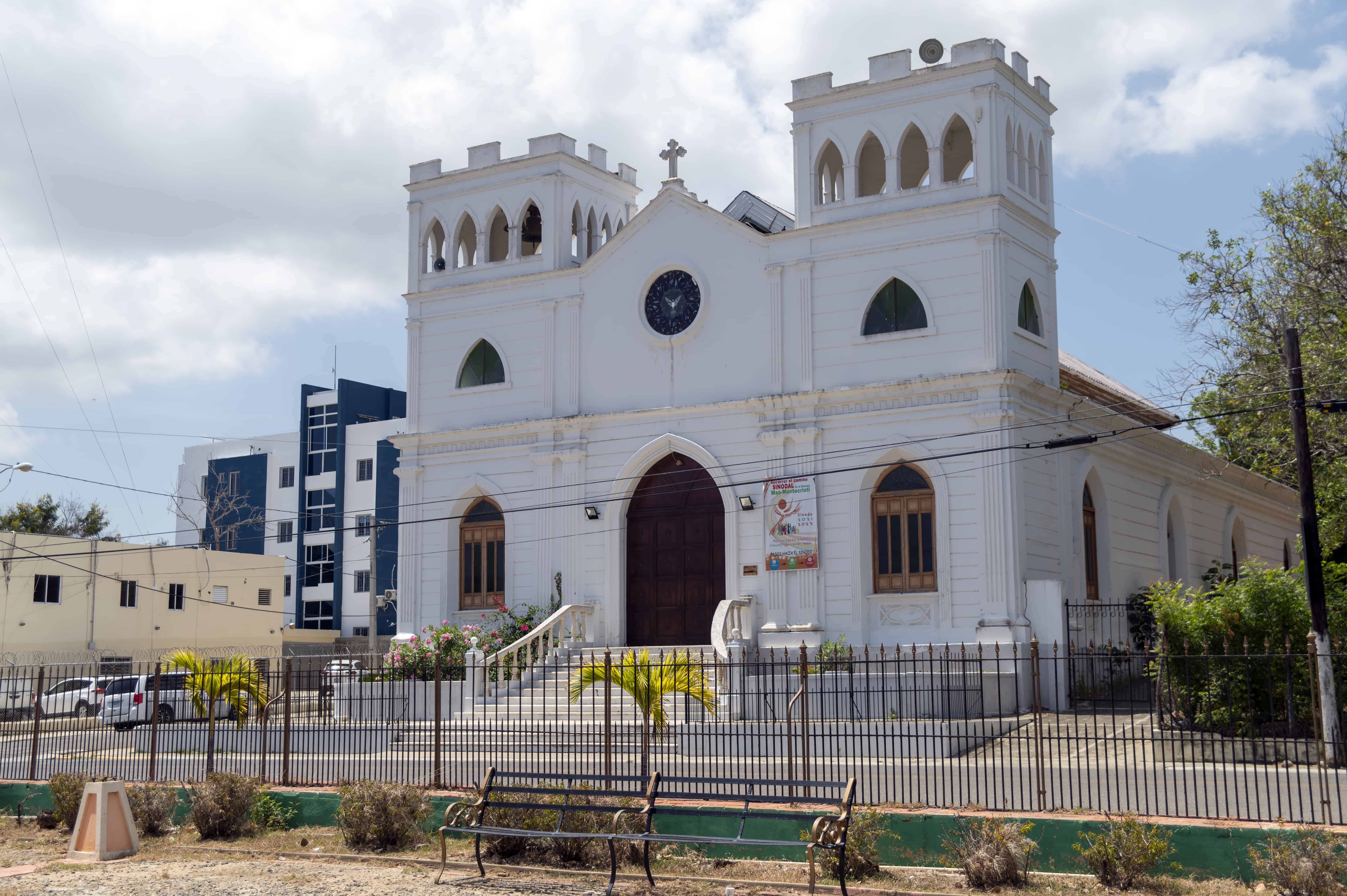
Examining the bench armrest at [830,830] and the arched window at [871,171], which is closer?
the bench armrest at [830,830]

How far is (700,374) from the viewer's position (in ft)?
90.0

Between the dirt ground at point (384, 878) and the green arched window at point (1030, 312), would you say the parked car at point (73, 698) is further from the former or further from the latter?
the green arched window at point (1030, 312)

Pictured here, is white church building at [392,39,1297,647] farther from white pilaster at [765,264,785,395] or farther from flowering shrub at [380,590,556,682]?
flowering shrub at [380,590,556,682]

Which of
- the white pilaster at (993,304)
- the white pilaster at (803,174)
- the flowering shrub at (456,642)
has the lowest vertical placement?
the flowering shrub at (456,642)

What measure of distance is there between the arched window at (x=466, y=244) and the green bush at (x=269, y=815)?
17172 mm

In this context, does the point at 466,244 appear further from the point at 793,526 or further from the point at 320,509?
the point at 320,509

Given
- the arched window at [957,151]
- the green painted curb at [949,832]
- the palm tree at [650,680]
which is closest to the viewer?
the green painted curb at [949,832]

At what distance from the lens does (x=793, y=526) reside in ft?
84.4

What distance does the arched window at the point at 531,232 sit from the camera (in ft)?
99.8

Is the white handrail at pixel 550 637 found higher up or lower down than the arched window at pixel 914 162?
lower down

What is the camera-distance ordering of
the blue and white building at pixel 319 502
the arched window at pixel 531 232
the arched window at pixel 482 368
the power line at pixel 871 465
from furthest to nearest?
the blue and white building at pixel 319 502
the arched window at pixel 531 232
the arched window at pixel 482 368
the power line at pixel 871 465

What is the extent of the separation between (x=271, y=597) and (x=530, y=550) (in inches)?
1156

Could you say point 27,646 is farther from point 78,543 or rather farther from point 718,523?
point 718,523

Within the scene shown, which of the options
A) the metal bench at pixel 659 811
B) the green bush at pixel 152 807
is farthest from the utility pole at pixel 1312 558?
the green bush at pixel 152 807
